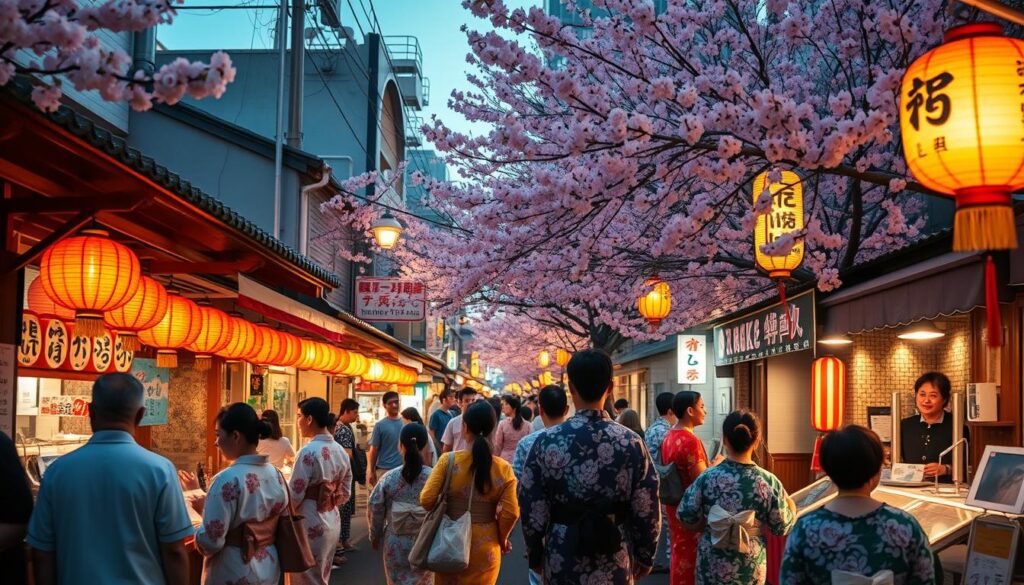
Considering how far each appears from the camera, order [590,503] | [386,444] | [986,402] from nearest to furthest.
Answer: [590,503]
[986,402]
[386,444]

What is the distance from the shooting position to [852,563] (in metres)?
4.45

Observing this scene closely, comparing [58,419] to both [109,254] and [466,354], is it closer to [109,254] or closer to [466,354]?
[109,254]

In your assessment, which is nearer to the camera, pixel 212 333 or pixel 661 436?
pixel 661 436

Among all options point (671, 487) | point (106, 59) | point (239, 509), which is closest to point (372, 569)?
point (671, 487)

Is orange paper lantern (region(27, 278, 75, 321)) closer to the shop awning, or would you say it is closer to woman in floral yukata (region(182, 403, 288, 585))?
woman in floral yukata (region(182, 403, 288, 585))

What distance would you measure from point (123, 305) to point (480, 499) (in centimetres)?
330

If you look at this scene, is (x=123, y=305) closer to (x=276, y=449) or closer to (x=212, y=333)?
(x=212, y=333)

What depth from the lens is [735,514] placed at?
711 cm

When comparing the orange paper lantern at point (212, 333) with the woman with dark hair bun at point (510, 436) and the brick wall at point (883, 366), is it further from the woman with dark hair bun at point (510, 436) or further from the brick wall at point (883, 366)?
the brick wall at point (883, 366)

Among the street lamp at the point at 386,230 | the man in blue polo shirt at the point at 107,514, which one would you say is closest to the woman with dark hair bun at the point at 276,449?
the man in blue polo shirt at the point at 107,514

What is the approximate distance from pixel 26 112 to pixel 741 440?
5.29 m

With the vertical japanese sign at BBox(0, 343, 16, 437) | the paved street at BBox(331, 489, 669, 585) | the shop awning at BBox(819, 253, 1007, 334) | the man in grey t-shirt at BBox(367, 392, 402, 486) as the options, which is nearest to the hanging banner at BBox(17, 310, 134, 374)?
the vertical japanese sign at BBox(0, 343, 16, 437)

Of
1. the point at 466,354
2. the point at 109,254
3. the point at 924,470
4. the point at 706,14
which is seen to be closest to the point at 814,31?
the point at 706,14

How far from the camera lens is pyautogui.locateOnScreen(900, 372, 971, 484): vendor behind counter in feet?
34.3
